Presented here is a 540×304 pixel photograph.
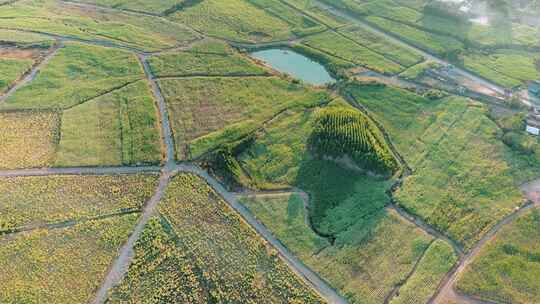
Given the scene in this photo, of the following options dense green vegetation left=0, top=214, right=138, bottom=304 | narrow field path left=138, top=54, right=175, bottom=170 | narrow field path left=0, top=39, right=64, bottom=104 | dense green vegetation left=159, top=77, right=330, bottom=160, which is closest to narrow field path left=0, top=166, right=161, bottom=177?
narrow field path left=138, top=54, right=175, bottom=170

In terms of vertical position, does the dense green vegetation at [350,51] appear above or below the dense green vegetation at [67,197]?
above

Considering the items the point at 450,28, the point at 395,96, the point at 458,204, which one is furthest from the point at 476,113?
the point at 450,28

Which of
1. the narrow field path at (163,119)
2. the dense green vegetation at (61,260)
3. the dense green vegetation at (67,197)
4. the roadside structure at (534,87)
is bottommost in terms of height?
the dense green vegetation at (61,260)

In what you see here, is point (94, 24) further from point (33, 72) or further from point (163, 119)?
point (163, 119)

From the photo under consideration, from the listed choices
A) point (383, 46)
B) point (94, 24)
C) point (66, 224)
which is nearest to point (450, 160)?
point (383, 46)

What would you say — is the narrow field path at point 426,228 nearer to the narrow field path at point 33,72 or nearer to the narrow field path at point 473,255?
the narrow field path at point 473,255

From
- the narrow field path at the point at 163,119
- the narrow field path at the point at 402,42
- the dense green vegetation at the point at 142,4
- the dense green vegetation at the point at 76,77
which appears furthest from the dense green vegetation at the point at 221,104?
the dense green vegetation at the point at 142,4

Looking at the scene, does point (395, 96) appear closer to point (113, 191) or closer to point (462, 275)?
point (462, 275)
